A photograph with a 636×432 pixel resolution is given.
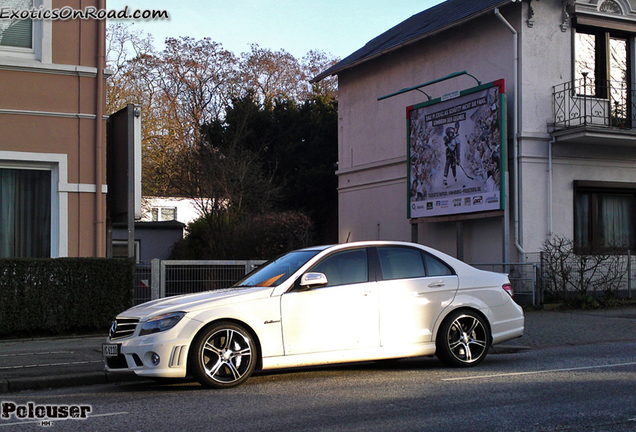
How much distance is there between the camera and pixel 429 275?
30.0 feet

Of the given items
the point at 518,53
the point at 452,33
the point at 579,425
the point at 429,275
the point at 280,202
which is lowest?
the point at 579,425

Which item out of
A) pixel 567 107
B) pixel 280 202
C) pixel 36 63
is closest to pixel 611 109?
pixel 567 107

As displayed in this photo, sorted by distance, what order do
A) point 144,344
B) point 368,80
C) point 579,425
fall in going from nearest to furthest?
1. point 579,425
2. point 144,344
3. point 368,80

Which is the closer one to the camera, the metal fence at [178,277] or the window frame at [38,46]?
the window frame at [38,46]

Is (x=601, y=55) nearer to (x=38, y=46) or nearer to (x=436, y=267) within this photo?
(x=436, y=267)

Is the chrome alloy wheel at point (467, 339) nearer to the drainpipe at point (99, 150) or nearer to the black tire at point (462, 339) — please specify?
the black tire at point (462, 339)

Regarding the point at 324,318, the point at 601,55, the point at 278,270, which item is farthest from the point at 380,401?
the point at 601,55

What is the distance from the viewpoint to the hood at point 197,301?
780 cm

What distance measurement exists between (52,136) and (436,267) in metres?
8.34

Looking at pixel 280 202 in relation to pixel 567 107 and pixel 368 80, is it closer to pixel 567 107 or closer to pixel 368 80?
pixel 368 80

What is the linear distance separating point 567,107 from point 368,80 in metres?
8.20

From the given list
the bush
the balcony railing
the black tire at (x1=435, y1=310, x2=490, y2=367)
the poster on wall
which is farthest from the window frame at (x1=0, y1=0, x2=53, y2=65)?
the balcony railing

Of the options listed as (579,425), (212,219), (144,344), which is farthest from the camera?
(212,219)

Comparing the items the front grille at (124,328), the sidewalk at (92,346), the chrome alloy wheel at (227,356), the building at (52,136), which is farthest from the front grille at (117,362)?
the building at (52,136)
